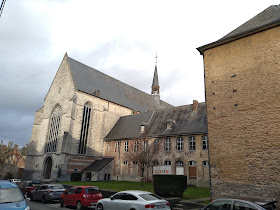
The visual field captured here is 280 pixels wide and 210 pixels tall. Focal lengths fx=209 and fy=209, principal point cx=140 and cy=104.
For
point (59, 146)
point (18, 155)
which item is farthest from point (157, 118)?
point (18, 155)

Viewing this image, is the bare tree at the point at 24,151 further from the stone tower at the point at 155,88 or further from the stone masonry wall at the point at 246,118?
the stone masonry wall at the point at 246,118

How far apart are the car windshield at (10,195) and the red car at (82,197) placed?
4.71m

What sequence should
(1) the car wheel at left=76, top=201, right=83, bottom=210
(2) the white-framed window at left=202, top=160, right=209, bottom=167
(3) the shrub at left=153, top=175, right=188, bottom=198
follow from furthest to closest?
1. (2) the white-framed window at left=202, top=160, right=209, bottom=167
2. (3) the shrub at left=153, top=175, right=188, bottom=198
3. (1) the car wheel at left=76, top=201, right=83, bottom=210

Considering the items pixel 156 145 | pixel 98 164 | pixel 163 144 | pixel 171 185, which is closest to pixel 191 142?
pixel 163 144

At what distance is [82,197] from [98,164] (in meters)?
19.9

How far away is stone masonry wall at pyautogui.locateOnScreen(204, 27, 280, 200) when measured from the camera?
1123 centimetres

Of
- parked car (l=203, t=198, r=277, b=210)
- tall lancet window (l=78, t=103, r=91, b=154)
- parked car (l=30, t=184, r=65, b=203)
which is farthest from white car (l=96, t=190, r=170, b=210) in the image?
tall lancet window (l=78, t=103, r=91, b=154)

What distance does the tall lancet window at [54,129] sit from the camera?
3209cm

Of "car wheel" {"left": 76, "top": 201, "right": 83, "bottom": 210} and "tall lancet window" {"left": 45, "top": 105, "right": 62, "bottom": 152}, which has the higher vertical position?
"tall lancet window" {"left": 45, "top": 105, "right": 62, "bottom": 152}

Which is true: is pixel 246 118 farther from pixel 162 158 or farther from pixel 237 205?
pixel 162 158

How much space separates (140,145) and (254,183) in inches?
678

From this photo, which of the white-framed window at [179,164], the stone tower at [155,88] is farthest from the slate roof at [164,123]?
the stone tower at [155,88]

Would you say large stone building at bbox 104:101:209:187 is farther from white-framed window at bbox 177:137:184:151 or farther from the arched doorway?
the arched doorway

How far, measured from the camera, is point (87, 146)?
105 feet
